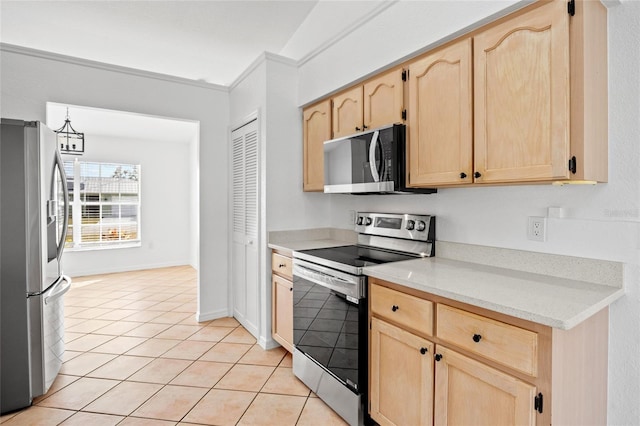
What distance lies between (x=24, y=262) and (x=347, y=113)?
2290 mm

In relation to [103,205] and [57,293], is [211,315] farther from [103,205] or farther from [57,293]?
[103,205]

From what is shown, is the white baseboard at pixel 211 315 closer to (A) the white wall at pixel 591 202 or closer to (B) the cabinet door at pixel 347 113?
(B) the cabinet door at pixel 347 113

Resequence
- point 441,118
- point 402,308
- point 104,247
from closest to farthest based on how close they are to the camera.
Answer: point 402,308
point 441,118
point 104,247

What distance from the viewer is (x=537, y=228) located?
65.7 inches

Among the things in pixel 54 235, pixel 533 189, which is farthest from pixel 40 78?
pixel 533 189

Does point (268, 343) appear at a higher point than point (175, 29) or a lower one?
lower

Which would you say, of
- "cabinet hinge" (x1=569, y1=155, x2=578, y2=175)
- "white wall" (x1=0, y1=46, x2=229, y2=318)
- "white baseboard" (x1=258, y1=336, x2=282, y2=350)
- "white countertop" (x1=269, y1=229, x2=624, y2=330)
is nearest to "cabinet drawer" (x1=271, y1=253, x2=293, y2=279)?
"white baseboard" (x1=258, y1=336, x2=282, y2=350)

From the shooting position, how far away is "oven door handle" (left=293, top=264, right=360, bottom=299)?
6.15 feet

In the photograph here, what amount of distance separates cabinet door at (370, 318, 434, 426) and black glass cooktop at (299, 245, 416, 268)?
1.23 ft

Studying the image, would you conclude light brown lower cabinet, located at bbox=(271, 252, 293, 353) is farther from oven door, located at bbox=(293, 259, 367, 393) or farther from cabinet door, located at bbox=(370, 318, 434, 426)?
cabinet door, located at bbox=(370, 318, 434, 426)

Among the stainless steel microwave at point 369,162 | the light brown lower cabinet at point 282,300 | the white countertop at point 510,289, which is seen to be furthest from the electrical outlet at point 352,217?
the white countertop at point 510,289

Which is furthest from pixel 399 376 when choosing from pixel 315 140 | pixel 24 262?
pixel 24 262

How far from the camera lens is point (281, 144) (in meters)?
2.97

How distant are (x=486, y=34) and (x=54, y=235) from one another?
112 inches
